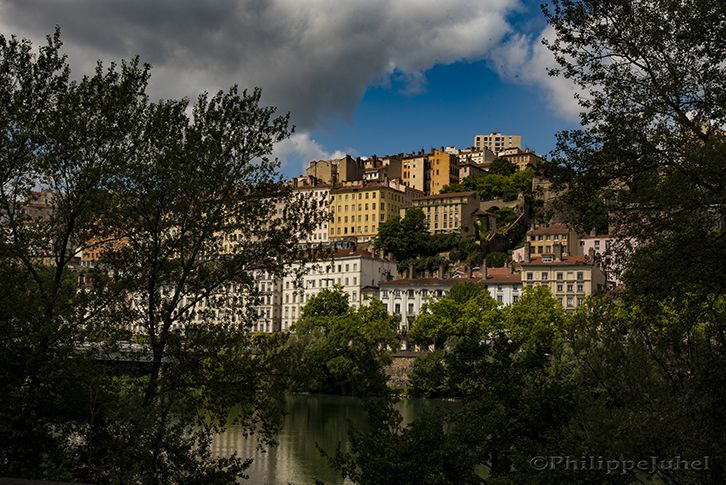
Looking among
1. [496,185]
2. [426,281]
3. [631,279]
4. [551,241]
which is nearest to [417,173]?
[496,185]

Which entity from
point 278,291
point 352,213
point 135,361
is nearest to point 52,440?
point 135,361

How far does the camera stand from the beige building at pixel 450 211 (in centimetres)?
12681

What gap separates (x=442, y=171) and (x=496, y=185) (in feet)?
50.1

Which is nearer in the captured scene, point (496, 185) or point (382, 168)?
point (496, 185)

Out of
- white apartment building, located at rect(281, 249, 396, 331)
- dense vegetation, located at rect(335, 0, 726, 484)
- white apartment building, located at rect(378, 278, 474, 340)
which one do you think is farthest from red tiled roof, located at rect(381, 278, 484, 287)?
dense vegetation, located at rect(335, 0, 726, 484)

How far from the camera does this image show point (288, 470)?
32.3 m

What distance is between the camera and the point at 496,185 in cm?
13600

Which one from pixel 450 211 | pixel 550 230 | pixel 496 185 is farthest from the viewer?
pixel 496 185

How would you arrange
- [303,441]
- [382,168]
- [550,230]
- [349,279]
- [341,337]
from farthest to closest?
1. [382,168]
2. [349,279]
3. [550,230]
4. [341,337]
5. [303,441]

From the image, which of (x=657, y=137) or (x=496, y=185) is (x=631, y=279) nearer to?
(x=657, y=137)

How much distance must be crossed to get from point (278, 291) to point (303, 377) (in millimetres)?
90931

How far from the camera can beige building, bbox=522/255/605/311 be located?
290ft

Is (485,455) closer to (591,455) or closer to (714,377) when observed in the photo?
(591,455)

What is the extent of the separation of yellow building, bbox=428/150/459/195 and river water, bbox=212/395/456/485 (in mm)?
88371
